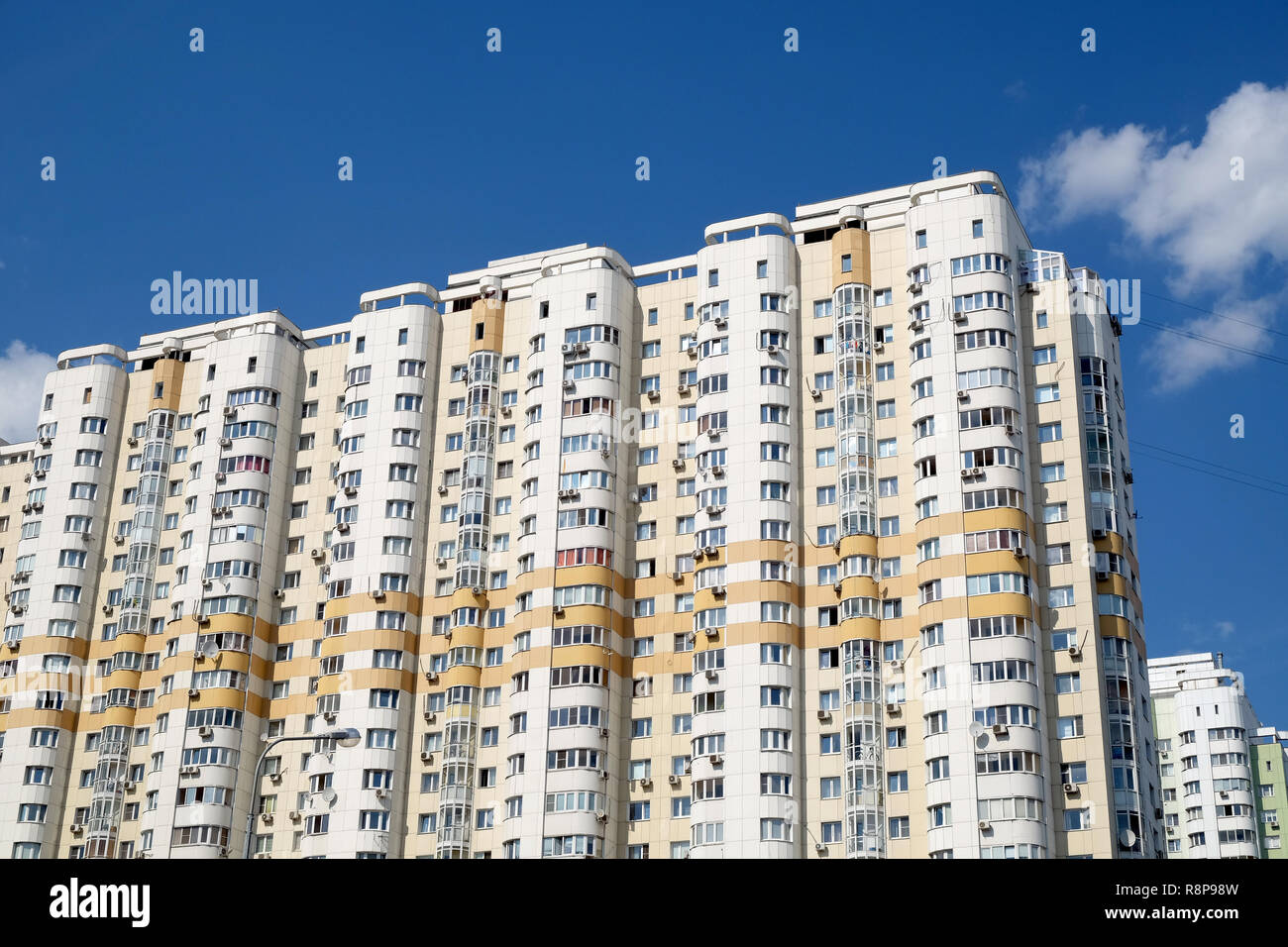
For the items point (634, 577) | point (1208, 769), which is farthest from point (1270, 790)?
point (634, 577)

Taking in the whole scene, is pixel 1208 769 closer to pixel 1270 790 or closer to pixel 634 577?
pixel 1270 790

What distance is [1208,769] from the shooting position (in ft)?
472

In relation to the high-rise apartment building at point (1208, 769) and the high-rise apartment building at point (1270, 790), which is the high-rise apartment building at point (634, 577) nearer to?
the high-rise apartment building at point (1208, 769)

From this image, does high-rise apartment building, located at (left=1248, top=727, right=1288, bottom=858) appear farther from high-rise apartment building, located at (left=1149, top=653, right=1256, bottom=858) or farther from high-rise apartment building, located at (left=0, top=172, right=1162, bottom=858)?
high-rise apartment building, located at (left=0, top=172, right=1162, bottom=858)

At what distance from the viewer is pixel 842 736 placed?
7850 centimetres

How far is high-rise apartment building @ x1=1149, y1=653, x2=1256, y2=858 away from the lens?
466ft

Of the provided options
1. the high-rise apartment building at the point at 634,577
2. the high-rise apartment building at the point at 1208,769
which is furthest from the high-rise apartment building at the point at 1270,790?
the high-rise apartment building at the point at 634,577

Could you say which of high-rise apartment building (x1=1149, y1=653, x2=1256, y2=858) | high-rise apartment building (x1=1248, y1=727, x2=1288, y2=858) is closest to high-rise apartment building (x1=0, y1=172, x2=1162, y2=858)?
high-rise apartment building (x1=1149, y1=653, x2=1256, y2=858)

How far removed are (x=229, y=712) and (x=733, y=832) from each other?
35273 mm

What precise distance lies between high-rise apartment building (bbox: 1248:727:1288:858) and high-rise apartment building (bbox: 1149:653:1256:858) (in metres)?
1.58

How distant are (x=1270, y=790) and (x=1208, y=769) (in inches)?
454

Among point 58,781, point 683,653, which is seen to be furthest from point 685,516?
point 58,781

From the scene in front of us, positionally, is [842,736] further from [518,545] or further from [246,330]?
[246,330]
